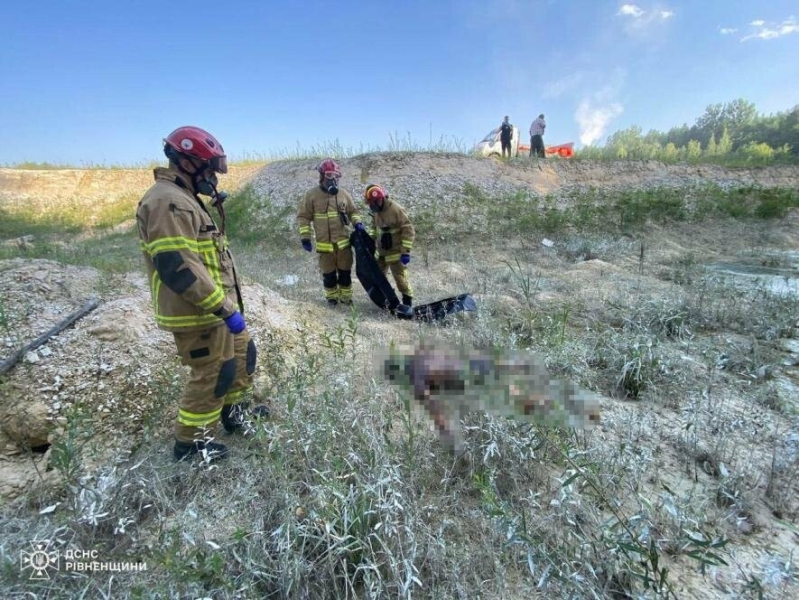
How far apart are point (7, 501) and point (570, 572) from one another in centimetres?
285

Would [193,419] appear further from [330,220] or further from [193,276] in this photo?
[330,220]

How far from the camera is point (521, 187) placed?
38.5 feet

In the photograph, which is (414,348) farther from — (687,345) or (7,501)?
(687,345)

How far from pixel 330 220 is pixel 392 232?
0.84 meters

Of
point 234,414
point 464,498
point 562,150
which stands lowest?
point 464,498

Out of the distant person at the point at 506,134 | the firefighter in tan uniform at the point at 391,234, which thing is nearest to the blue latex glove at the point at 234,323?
the firefighter in tan uniform at the point at 391,234

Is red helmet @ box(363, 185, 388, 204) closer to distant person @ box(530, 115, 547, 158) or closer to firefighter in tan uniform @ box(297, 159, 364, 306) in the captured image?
firefighter in tan uniform @ box(297, 159, 364, 306)

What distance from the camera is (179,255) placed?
2010 mm

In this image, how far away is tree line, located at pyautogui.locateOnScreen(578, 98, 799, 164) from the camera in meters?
14.6

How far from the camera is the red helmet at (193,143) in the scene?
2.20 metres

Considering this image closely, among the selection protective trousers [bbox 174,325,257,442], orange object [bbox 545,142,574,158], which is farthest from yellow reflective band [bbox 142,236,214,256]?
orange object [bbox 545,142,574,158]

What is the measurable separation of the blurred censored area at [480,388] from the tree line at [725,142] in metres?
14.1

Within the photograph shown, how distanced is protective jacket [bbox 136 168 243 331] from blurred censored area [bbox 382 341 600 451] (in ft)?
3.62

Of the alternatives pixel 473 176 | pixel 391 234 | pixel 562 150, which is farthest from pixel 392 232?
pixel 562 150
